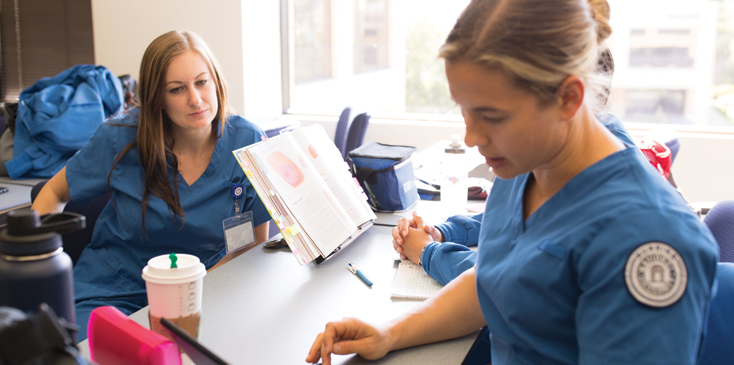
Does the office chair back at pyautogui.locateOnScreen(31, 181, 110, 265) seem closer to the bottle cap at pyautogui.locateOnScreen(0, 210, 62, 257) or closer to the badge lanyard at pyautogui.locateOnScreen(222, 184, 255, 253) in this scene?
the badge lanyard at pyautogui.locateOnScreen(222, 184, 255, 253)

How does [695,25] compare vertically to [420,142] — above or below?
above

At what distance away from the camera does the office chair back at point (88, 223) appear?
1.77 m

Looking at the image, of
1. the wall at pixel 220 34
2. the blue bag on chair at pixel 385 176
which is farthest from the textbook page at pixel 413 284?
the wall at pixel 220 34

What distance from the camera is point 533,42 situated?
73cm

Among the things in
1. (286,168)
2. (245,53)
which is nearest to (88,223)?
(286,168)

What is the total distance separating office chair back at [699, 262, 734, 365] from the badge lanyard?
114cm

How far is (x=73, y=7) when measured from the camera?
13.1ft

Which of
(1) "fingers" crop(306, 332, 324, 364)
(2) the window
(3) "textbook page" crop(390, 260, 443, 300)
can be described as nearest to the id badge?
(3) "textbook page" crop(390, 260, 443, 300)

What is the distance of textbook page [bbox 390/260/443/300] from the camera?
1.24 metres

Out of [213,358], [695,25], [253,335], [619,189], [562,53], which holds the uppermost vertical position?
[695,25]

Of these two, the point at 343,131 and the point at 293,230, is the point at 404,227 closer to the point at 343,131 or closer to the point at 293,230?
the point at 293,230

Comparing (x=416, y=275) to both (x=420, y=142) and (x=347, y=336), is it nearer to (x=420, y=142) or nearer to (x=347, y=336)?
(x=347, y=336)

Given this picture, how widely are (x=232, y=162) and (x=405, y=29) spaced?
269 centimetres

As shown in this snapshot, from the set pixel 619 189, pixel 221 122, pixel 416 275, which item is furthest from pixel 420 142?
pixel 619 189
